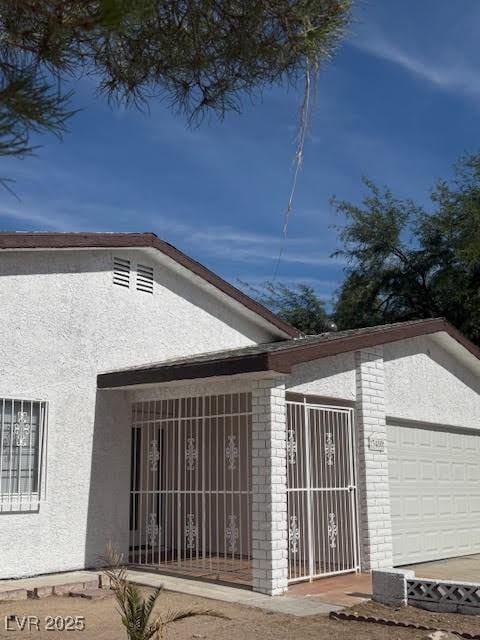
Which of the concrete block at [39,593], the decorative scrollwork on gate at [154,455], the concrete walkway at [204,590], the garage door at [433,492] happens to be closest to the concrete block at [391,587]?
the concrete walkway at [204,590]

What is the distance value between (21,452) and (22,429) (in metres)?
0.31

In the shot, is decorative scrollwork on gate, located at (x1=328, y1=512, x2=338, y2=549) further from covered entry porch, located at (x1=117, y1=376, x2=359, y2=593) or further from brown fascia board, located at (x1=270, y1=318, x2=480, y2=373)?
brown fascia board, located at (x1=270, y1=318, x2=480, y2=373)

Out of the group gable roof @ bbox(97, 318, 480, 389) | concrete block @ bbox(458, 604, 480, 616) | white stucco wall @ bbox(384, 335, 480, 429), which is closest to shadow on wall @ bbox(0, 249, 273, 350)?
gable roof @ bbox(97, 318, 480, 389)

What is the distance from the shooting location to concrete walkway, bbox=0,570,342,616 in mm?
8680

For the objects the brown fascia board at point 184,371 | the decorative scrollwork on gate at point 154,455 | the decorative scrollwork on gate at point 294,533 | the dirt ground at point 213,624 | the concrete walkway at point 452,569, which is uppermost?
the brown fascia board at point 184,371

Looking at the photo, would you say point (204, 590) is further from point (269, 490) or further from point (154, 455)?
point (154, 455)

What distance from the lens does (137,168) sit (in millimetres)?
6250

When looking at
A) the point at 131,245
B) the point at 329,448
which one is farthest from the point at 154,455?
the point at 131,245

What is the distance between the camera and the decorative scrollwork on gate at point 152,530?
11312mm

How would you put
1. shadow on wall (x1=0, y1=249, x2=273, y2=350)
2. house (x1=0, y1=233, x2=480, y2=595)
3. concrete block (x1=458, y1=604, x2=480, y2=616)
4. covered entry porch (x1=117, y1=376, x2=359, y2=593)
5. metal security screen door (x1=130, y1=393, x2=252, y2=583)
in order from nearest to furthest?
concrete block (x1=458, y1=604, x2=480, y2=616) < covered entry porch (x1=117, y1=376, x2=359, y2=593) < house (x1=0, y1=233, x2=480, y2=595) < shadow on wall (x1=0, y1=249, x2=273, y2=350) < metal security screen door (x1=130, y1=393, x2=252, y2=583)

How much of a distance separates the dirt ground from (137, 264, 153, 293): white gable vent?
5092 mm

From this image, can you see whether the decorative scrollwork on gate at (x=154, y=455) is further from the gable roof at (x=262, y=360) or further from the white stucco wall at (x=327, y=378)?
the white stucco wall at (x=327, y=378)

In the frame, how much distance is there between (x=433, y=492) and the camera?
43.9ft

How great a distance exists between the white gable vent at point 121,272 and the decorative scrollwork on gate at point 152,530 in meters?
3.54
